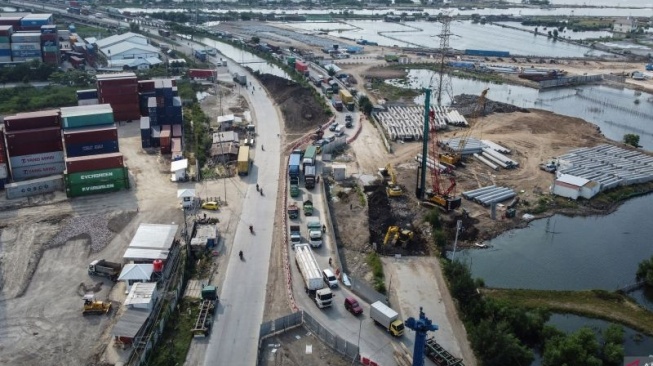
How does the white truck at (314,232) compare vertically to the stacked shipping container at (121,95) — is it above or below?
below

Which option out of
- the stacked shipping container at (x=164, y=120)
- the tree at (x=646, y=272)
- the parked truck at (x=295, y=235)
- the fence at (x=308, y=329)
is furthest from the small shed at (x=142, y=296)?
the tree at (x=646, y=272)

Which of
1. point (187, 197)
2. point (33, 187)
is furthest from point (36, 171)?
point (187, 197)

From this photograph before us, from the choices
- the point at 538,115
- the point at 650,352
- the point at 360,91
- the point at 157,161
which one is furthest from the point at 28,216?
the point at 538,115

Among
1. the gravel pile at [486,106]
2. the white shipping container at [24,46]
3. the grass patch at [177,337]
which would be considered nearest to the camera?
the grass patch at [177,337]

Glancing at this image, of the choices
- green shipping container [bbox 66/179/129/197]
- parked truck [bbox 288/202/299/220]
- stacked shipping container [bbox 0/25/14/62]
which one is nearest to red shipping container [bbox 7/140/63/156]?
green shipping container [bbox 66/179/129/197]

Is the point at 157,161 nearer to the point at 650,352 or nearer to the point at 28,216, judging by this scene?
the point at 28,216

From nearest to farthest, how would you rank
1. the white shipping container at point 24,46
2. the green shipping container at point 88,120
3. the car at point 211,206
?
the car at point 211,206 < the green shipping container at point 88,120 < the white shipping container at point 24,46

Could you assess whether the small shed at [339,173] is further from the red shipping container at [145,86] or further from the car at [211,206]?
the red shipping container at [145,86]
